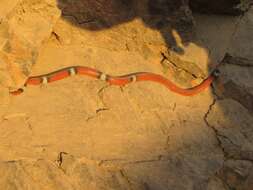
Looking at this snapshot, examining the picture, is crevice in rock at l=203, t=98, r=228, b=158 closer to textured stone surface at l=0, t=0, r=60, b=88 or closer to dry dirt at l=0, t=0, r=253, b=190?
dry dirt at l=0, t=0, r=253, b=190

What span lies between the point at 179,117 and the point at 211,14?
5.62 ft

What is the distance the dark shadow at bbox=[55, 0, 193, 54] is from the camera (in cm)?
557

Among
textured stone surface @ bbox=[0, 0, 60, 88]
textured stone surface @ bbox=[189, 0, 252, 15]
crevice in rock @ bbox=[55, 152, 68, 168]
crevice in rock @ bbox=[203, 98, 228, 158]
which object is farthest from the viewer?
textured stone surface @ bbox=[189, 0, 252, 15]

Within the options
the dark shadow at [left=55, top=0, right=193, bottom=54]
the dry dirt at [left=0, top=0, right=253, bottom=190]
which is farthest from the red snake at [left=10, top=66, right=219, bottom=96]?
the dark shadow at [left=55, top=0, right=193, bottom=54]

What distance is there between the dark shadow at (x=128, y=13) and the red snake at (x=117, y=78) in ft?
1.51

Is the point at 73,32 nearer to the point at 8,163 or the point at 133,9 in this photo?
the point at 133,9

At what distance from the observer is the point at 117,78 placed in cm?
549

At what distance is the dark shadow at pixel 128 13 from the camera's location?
557 centimetres

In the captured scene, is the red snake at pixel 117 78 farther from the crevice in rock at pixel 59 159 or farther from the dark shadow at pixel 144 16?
the crevice in rock at pixel 59 159

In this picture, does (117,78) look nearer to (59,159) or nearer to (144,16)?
(144,16)

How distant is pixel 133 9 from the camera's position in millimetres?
5688

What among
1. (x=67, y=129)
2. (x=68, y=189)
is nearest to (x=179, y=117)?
(x=67, y=129)

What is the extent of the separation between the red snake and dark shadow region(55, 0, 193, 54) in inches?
18.1

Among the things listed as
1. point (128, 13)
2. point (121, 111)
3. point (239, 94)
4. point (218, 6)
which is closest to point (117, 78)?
point (121, 111)
